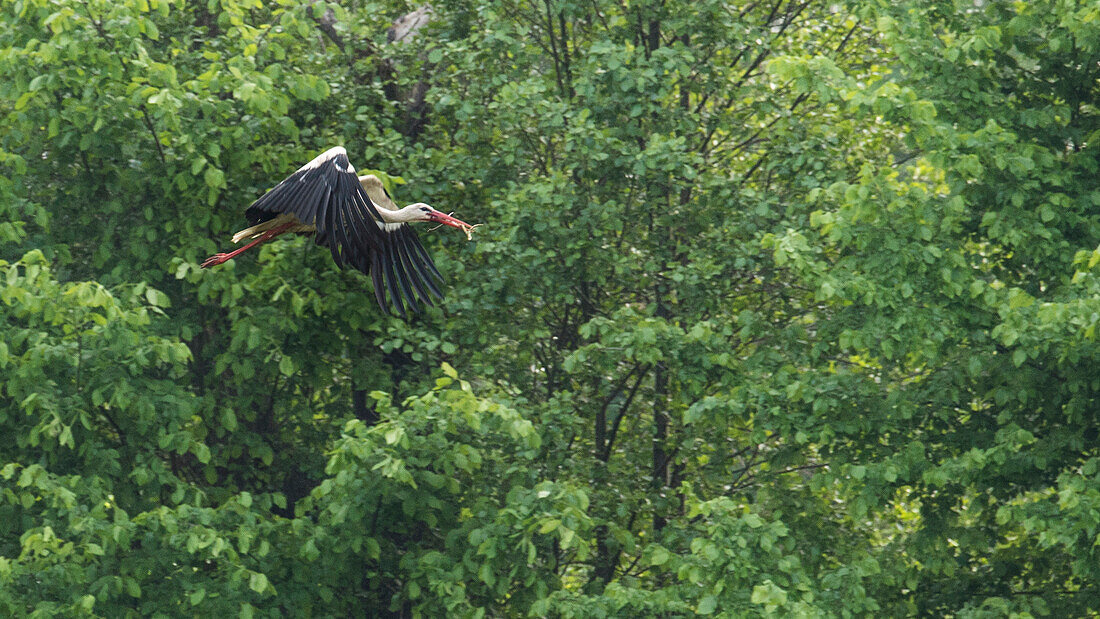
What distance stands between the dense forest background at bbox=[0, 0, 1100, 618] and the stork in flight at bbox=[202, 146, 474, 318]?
1167 mm

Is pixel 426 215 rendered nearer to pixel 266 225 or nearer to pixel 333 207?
pixel 333 207

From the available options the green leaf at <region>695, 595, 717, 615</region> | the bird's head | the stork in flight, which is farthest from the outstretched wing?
the green leaf at <region>695, 595, 717, 615</region>

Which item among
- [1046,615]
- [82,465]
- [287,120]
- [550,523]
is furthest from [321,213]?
[1046,615]

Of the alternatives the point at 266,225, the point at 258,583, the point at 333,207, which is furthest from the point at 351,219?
the point at 258,583

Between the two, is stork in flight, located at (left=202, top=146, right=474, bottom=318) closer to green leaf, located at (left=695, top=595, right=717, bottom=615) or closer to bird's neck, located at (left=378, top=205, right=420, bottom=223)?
bird's neck, located at (left=378, top=205, right=420, bottom=223)

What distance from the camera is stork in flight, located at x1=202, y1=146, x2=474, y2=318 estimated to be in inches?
240

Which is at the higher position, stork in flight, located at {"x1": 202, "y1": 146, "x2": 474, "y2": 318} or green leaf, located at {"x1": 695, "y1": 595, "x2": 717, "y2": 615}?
stork in flight, located at {"x1": 202, "y1": 146, "x2": 474, "y2": 318}

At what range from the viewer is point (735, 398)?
8289 mm

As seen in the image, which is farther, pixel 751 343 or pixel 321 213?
pixel 751 343

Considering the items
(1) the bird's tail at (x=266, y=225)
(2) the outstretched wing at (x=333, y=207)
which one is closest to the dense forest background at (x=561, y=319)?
(1) the bird's tail at (x=266, y=225)

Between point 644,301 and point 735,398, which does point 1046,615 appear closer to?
point 735,398

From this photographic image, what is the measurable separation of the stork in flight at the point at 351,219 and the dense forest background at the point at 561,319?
1167mm

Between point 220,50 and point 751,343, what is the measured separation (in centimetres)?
429

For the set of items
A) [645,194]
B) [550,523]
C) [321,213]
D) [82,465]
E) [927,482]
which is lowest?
[82,465]
